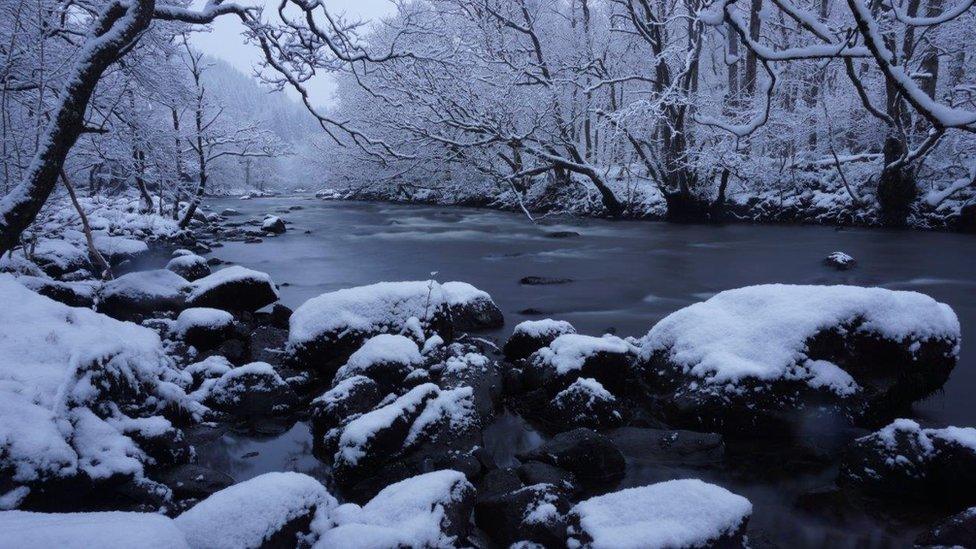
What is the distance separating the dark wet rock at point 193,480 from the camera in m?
3.63

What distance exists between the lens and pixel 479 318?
737 cm

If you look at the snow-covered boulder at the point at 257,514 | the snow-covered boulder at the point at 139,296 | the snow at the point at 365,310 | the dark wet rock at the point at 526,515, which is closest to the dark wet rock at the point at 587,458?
the dark wet rock at the point at 526,515

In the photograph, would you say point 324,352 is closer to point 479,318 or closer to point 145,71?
point 479,318

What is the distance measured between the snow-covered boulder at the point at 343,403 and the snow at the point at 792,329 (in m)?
2.67

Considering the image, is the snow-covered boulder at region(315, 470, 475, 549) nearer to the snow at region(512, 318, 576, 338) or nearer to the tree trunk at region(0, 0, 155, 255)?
the snow at region(512, 318, 576, 338)

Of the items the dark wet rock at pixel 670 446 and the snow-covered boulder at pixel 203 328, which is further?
the snow-covered boulder at pixel 203 328

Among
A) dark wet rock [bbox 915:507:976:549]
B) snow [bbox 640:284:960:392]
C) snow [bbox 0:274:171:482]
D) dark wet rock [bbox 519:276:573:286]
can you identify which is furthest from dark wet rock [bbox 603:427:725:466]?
dark wet rock [bbox 519:276:573:286]

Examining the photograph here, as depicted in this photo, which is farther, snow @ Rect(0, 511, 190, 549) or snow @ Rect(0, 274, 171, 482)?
snow @ Rect(0, 274, 171, 482)

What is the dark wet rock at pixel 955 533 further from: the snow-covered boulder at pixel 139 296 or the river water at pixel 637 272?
the snow-covered boulder at pixel 139 296

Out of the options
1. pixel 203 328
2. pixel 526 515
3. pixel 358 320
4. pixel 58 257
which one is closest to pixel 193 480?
pixel 526 515

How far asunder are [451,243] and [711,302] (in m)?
11.1

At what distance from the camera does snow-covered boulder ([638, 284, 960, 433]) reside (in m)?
4.51

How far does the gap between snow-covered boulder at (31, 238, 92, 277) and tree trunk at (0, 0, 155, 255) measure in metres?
6.80

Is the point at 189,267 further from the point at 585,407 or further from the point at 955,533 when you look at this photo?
the point at 955,533
